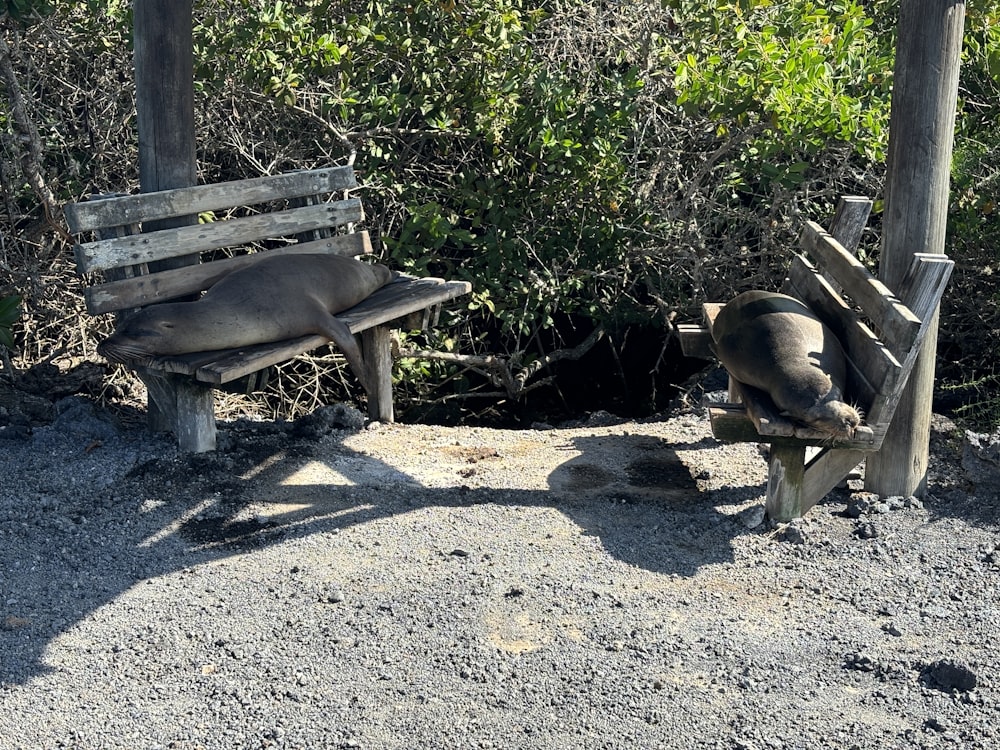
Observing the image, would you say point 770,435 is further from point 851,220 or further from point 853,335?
point 851,220

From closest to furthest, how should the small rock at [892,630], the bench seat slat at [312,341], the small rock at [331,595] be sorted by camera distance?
the small rock at [892,630]
the small rock at [331,595]
the bench seat slat at [312,341]

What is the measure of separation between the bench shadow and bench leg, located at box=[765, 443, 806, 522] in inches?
7.5

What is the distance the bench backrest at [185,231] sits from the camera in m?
5.36

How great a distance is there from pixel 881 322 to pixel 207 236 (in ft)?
10.9

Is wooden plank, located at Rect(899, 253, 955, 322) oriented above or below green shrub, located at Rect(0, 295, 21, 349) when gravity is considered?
above

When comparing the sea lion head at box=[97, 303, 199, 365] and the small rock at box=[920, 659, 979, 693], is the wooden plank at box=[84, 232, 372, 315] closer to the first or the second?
the sea lion head at box=[97, 303, 199, 365]

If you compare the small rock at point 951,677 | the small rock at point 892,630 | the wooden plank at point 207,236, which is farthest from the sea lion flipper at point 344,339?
the small rock at point 951,677

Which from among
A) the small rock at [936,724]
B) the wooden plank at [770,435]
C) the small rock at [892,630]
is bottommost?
the small rock at [936,724]

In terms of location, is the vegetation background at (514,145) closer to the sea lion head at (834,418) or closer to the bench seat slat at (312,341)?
the bench seat slat at (312,341)

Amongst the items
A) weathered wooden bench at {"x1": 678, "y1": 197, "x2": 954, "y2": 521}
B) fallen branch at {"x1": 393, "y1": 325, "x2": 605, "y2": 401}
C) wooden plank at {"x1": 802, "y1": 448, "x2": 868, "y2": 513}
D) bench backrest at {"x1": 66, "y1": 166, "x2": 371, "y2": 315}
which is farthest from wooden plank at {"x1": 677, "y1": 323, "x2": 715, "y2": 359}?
fallen branch at {"x1": 393, "y1": 325, "x2": 605, "y2": 401}

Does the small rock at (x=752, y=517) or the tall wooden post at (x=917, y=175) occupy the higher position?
the tall wooden post at (x=917, y=175)

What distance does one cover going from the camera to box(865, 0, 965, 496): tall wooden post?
476cm

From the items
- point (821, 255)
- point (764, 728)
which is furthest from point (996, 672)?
point (821, 255)

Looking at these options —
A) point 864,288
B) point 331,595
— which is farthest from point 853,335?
point 331,595
